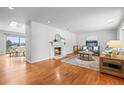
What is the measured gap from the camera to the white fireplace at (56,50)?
5.91 meters

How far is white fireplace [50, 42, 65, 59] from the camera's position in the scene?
19.4 ft

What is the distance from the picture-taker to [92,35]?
533 centimetres

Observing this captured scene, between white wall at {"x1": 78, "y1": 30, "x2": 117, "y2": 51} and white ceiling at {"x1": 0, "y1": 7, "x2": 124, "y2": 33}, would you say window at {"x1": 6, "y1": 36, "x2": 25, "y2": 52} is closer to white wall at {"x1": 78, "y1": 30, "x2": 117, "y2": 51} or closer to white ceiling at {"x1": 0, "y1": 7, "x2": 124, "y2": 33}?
white ceiling at {"x1": 0, "y1": 7, "x2": 124, "y2": 33}

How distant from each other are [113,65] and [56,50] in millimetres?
4107

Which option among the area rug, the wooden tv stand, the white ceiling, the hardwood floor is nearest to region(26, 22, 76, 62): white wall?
the white ceiling

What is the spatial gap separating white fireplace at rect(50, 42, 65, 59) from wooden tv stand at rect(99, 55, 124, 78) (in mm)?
3467

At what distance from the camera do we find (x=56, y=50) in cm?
637

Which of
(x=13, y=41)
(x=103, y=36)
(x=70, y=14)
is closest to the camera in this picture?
(x=70, y=14)

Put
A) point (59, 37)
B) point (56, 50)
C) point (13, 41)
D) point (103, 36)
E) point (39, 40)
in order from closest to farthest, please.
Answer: point (103, 36)
point (39, 40)
point (56, 50)
point (59, 37)
point (13, 41)

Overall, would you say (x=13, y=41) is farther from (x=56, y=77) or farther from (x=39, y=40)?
(x=56, y=77)

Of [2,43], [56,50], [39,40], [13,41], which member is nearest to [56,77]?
[39,40]

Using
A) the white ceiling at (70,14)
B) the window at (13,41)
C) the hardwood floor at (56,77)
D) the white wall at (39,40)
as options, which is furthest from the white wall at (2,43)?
the hardwood floor at (56,77)

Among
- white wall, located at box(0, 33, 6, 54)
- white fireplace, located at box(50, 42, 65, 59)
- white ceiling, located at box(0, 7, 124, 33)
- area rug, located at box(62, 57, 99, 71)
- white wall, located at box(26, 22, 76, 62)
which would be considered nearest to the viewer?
white ceiling, located at box(0, 7, 124, 33)

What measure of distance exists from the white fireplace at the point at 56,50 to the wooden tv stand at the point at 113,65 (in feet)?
11.4
